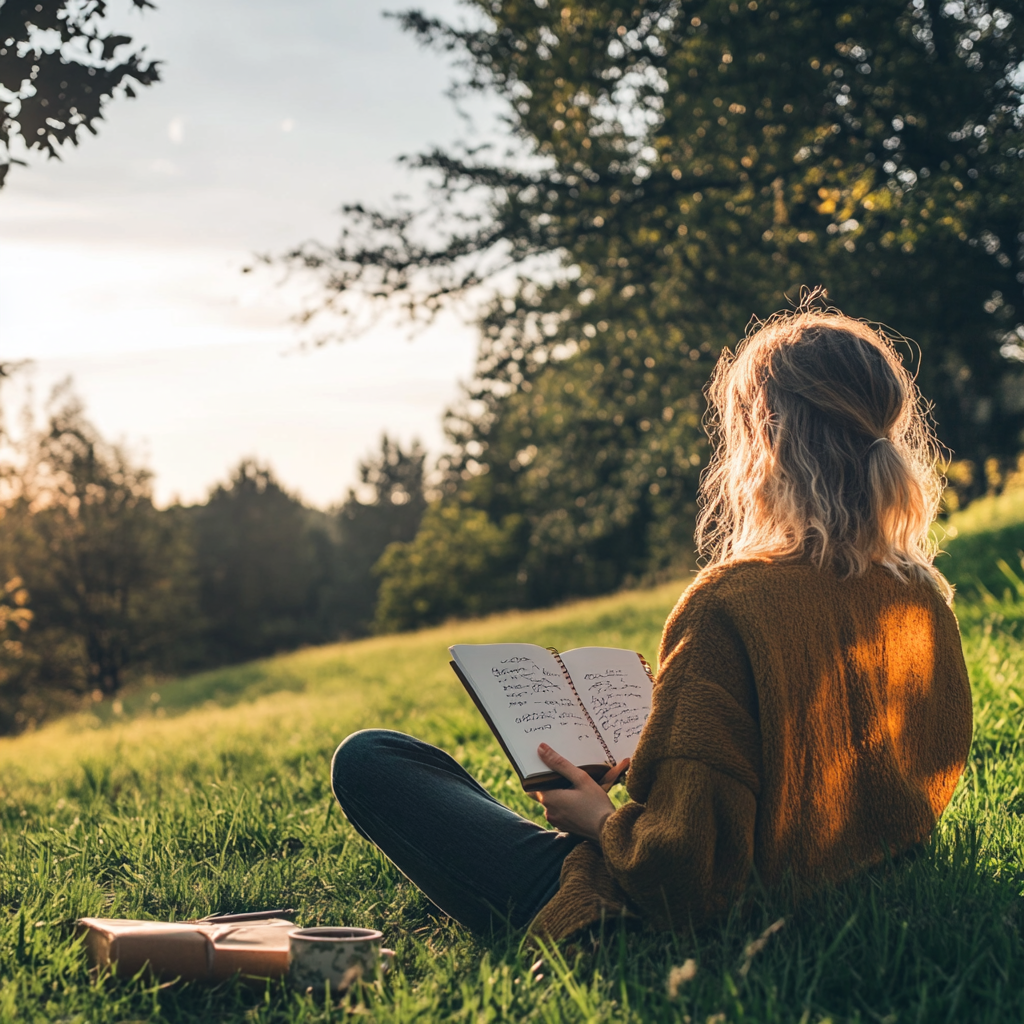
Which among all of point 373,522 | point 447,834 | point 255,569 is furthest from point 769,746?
point 373,522

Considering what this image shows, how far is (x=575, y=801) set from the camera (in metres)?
2.00

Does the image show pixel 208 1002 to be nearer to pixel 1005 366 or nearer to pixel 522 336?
pixel 522 336

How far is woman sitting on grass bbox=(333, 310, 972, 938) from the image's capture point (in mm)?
1727

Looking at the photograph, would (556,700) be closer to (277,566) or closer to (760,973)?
(760,973)

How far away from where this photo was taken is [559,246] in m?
10.4

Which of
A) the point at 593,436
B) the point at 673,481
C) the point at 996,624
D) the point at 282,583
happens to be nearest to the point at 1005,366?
the point at 673,481

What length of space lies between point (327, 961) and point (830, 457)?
5.34ft

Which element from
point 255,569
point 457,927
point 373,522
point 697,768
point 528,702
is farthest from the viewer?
point 373,522

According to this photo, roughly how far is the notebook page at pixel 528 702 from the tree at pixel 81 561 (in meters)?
25.7

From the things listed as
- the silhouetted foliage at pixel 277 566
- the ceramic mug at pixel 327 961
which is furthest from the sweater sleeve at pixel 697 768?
the silhouetted foliage at pixel 277 566

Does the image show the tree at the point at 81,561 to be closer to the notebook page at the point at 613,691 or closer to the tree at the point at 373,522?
the tree at the point at 373,522

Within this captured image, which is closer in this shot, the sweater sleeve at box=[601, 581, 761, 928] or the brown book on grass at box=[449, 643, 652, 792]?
the sweater sleeve at box=[601, 581, 761, 928]

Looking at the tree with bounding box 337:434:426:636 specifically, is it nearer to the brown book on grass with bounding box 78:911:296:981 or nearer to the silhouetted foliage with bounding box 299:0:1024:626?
the silhouetted foliage with bounding box 299:0:1024:626

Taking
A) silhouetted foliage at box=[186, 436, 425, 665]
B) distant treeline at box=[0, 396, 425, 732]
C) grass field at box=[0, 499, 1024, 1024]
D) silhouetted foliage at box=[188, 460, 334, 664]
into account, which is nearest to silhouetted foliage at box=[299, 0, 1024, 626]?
grass field at box=[0, 499, 1024, 1024]
